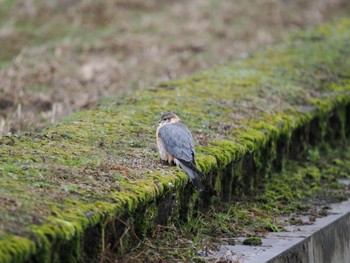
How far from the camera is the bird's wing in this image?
5.84m

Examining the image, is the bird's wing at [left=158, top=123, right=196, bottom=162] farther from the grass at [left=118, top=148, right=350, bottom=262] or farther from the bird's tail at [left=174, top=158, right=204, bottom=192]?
the grass at [left=118, top=148, right=350, bottom=262]

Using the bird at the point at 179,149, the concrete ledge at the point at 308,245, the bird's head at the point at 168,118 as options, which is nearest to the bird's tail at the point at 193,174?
the bird at the point at 179,149

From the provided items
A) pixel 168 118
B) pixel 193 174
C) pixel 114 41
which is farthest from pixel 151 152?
pixel 114 41

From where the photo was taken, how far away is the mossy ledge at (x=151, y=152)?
4453mm

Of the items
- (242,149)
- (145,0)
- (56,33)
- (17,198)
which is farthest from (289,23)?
(17,198)

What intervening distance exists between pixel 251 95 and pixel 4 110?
9.23ft

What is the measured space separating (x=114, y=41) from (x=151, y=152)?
7719 millimetres

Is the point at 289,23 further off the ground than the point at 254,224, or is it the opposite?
the point at 289,23

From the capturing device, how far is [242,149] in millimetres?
6809

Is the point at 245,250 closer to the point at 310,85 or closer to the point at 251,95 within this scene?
the point at 251,95

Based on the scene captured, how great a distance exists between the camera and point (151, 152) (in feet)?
20.4

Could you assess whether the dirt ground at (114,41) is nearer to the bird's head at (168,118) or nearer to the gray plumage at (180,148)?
the bird's head at (168,118)

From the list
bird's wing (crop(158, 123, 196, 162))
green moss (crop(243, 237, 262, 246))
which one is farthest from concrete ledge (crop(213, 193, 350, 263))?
bird's wing (crop(158, 123, 196, 162))

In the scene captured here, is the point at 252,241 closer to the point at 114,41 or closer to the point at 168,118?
the point at 168,118
